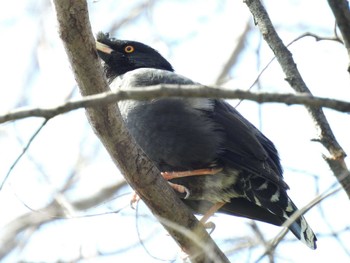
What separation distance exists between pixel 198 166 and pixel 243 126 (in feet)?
1.56

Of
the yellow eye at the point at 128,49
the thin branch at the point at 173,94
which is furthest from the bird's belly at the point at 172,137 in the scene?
the thin branch at the point at 173,94

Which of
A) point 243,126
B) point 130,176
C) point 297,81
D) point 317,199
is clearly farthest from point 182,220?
point 317,199

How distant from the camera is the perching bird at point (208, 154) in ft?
16.9

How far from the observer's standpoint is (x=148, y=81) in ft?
18.2

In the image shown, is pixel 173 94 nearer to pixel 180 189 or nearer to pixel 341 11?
pixel 341 11

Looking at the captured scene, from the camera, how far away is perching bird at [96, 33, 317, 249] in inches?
203

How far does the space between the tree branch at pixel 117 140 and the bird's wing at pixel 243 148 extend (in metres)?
0.63

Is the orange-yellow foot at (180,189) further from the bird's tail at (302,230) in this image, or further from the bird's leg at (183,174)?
the bird's tail at (302,230)

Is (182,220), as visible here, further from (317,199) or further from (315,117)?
(317,199)

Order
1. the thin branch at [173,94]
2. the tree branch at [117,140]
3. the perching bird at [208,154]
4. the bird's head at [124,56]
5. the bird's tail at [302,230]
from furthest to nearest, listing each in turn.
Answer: the bird's head at [124,56]
the perching bird at [208,154]
the bird's tail at [302,230]
the tree branch at [117,140]
the thin branch at [173,94]

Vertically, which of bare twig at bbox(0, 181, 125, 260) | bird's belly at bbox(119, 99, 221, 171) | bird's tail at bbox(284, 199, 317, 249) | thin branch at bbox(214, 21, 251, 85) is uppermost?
thin branch at bbox(214, 21, 251, 85)

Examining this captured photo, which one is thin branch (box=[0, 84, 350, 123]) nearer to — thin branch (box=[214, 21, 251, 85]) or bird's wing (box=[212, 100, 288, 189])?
bird's wing (box=[212, 100, 288, 189])

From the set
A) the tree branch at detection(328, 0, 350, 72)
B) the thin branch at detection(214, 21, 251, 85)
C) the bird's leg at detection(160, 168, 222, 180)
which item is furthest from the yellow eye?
the tree branch at detection(328, 0, 350, 72)

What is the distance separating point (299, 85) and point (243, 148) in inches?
49.1
